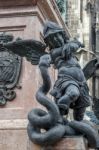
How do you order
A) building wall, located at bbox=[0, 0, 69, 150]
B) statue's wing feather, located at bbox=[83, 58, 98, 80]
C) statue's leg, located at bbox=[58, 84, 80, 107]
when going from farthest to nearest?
1. building wall, located at bbox=[0, 0, 69, 150]
2. statue's wing feather, located at bbox=[83, 58, 98, 80]
3. statue's leg, located at bbox=[58, 84, 80, 107]

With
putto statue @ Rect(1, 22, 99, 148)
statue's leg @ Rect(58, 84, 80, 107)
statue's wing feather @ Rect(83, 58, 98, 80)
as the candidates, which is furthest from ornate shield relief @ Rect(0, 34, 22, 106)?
statue's leg @ Rect(58, 84, 80, 107)

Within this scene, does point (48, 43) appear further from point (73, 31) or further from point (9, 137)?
point (73, 31)

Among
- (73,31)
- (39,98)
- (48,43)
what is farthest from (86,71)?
(73,31)

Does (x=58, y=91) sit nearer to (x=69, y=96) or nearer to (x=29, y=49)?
(x=69, y=96)

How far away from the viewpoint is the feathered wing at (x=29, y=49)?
480 cm

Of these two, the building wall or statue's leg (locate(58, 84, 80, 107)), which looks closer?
statue's leg (locate(58, 84, 80, 107))

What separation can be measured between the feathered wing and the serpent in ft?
1.49

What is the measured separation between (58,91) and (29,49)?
1.91ft

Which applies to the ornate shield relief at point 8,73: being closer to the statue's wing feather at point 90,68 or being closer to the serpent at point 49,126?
the statue's wing feather at point 90,68

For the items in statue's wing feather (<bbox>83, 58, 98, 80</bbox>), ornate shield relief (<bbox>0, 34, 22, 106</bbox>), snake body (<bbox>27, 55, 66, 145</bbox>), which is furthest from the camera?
ornate shield relief (<bbox>0, 34, 22, 106</bbox>)

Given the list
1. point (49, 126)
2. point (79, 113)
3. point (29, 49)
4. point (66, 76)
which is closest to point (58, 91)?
point (66, 76)

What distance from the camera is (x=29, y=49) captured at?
4.86 meters

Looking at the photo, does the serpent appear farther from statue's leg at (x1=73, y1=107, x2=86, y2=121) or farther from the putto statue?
statue's leg at (x1=73, y1=107, x2=86, y2=121)

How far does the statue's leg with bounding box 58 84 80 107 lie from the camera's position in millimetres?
4395
